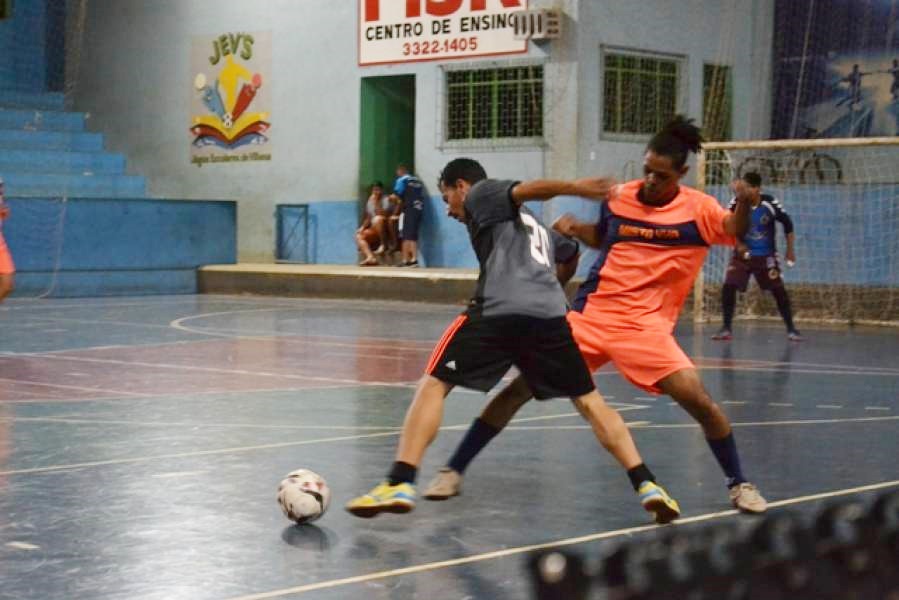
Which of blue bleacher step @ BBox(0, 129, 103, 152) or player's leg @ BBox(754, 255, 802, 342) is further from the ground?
blue bleacher step @ BBox(0, 129, 103, 152)

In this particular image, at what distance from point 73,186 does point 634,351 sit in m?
26.9

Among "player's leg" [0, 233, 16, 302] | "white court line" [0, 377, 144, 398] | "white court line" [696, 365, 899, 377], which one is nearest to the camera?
"white court line" [0, 377, 144, 398]

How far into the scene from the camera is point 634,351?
8211mm

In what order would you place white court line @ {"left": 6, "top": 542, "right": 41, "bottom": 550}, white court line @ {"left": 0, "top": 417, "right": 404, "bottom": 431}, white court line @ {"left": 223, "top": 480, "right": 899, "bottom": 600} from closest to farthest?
1. white court line @ {"left": 223, "top": 480, "right": 899, "bottom": 600}
2. white court line @ {"left": 6, "top": 542, "right": 41, "bottom": 550}
3. white court line @ {"left": 0, "top": 417, "right": 404, "bottom": 431}

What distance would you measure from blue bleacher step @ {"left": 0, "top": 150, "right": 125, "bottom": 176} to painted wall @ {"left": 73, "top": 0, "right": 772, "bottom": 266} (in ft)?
11.5

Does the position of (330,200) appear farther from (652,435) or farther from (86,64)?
(652,435)

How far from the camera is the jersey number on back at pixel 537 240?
7.95 metres

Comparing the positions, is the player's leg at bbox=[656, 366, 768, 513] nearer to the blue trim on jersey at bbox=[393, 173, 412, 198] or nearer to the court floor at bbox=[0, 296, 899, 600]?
the court floor at bbox=[0, 296, 899, 600]

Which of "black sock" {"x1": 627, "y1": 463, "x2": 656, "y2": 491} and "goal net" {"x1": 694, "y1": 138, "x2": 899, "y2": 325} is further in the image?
"goal net" {"x1": 694, "y1": 138, "x2": 899, "y2": 325}

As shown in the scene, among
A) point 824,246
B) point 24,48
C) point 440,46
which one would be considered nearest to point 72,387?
point 824,246

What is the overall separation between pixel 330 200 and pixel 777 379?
71.6 feet

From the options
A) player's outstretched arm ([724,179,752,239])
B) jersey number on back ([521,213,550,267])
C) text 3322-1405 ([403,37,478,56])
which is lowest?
jersey number on back ([521,213,550,267])

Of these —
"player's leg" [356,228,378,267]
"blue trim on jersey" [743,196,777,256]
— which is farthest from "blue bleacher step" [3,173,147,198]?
"blue trim on jersey" [743,196,777,256]

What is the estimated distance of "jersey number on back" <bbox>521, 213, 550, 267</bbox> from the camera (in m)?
7.95
